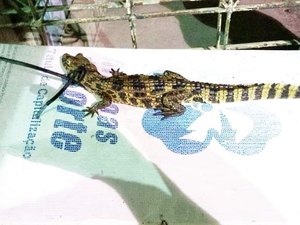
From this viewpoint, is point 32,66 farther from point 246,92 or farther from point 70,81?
point 246,92

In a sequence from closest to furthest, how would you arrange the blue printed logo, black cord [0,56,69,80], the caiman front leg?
1. the blue printed logo
2. the caiman front leg
3. black cord [0,56,69,80]

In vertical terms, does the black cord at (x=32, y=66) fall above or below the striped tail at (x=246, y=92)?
above

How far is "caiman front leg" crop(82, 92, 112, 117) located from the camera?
5.32 feet

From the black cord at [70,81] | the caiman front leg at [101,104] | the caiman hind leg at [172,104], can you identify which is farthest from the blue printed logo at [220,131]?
the black cord at [70,81]

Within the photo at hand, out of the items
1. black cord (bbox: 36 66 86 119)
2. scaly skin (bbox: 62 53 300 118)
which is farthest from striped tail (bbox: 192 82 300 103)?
black cord (bbox: 36 66 86 119)

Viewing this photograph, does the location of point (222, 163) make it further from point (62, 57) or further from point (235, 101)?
point (62, 57)

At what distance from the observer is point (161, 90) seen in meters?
1.85

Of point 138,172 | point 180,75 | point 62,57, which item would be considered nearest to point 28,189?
point 138,172

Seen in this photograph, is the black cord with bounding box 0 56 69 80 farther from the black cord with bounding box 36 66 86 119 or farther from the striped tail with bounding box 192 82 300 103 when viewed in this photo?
the striped tail with bounding box 192 82 300 103

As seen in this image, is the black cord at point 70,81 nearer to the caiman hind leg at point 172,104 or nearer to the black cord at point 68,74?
the black cord at point 68,74

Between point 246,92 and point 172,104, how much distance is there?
1.02ft

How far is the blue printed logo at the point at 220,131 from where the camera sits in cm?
152

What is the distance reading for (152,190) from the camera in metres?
1.42

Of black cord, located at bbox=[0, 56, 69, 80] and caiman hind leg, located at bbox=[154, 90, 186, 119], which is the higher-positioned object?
black cord, located at bbox=[0, 56, 69, 80]
